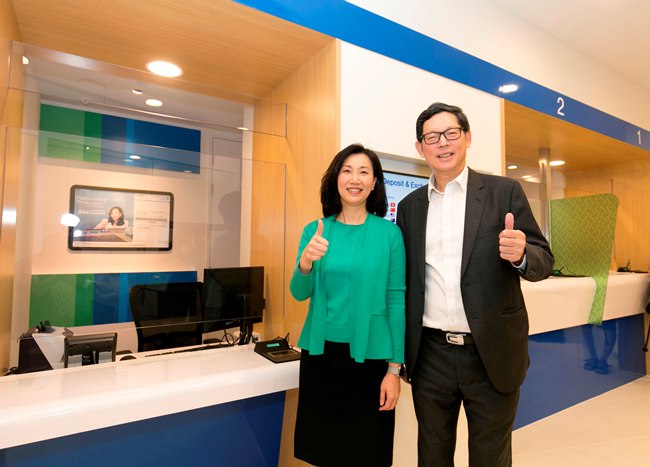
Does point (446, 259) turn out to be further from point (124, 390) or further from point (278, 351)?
point (124, 390)

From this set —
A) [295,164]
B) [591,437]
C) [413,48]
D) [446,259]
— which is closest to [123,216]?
[295,164]

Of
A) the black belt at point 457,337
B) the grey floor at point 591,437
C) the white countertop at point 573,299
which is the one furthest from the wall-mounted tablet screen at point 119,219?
the grey floor at point 591,437

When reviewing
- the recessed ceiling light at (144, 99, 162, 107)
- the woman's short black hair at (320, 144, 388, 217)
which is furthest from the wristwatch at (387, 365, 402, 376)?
the recessed ceiling light at (144, 99, 162, 107)

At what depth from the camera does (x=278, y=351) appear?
6.18 ft

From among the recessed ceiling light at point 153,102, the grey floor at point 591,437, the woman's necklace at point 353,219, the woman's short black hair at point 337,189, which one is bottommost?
the grey floor at point 591,437

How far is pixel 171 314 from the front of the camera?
1929mm

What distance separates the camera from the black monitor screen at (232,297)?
201 cm

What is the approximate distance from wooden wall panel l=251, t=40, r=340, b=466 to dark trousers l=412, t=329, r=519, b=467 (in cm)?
75

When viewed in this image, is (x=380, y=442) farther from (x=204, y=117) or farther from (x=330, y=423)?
(x=204, y=117)

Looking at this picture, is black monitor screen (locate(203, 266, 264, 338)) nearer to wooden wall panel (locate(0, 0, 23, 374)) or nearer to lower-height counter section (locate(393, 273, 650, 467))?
wooden wall panel (locate(0, 0, 23, 374))

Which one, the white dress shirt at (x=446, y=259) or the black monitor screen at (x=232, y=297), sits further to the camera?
the black monitor screen at (x=232, y=297)

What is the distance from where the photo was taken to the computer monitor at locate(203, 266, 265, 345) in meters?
2.01

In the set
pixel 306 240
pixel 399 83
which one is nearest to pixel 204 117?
pixel 399 83

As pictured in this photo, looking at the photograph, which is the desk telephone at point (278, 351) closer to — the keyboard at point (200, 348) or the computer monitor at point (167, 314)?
the keyboard at point (200, 348)
